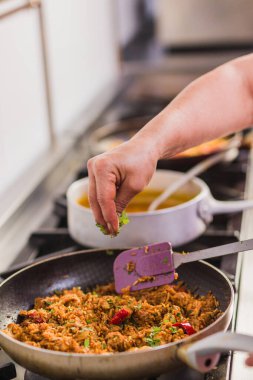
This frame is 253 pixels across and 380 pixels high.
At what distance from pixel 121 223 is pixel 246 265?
1.05 feet

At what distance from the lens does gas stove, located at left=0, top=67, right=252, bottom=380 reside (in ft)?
3.53

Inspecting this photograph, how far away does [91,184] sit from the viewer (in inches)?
47.5

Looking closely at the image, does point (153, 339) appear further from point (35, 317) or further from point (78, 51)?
point (78, 51)

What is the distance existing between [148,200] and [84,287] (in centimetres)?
41

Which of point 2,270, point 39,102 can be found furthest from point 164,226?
point 39,102

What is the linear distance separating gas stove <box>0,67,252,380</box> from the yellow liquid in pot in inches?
3.9

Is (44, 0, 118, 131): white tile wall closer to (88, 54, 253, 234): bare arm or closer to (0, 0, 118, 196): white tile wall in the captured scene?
(0, 0, 118, 196): white tile wall

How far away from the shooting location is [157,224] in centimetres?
141

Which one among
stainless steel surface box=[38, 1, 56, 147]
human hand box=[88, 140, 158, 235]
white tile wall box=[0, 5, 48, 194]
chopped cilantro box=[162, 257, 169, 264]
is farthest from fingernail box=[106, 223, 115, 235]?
stainless steel surface box=[38, 1, 56, 147]

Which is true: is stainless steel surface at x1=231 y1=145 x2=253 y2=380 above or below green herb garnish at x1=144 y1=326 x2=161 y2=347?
below

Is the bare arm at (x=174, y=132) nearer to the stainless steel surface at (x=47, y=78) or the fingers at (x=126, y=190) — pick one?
the fingers at (x=126, y=190)

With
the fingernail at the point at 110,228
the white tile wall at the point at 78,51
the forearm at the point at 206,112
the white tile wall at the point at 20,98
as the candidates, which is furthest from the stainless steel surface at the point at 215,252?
the white tile wall at the point at 78,51

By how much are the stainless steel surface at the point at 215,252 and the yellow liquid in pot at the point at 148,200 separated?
457mm

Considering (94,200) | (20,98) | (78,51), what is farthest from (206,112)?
(78,51)
